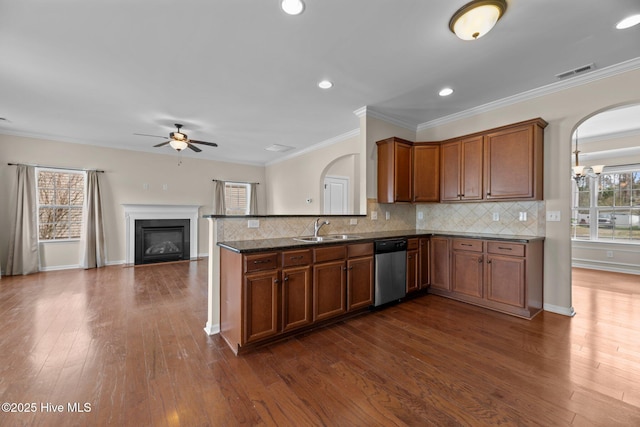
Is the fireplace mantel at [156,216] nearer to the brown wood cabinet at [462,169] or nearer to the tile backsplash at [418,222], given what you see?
the tile backsplash at [418,222]

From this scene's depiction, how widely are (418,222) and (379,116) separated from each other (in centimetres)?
194

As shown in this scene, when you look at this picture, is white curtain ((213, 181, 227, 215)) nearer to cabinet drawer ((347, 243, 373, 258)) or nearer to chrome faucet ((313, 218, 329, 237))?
chrome faucet ((313, 218, 329, 237))

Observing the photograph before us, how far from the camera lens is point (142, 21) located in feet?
6.98

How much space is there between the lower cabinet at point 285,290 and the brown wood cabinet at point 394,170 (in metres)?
1.20

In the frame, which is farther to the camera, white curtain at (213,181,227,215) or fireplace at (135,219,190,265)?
white curtain at (213,181,227,215)

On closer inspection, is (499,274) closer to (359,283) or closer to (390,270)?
(390,270)

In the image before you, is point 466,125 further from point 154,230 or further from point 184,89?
point 154,230

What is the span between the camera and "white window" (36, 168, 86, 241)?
5.37m

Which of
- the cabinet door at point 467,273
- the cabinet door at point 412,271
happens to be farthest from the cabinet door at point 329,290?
the cabinet door at point 467,273

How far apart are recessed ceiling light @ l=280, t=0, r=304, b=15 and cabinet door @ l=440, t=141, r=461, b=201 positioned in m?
2.82

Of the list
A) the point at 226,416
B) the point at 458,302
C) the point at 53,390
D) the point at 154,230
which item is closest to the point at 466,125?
the point at 458,302

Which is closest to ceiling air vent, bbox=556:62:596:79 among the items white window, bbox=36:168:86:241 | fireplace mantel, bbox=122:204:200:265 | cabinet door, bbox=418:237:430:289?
cabinet door, bbox=418:237:430:289

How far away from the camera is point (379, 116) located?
407cm

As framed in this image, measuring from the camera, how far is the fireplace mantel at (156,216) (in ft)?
19.8
